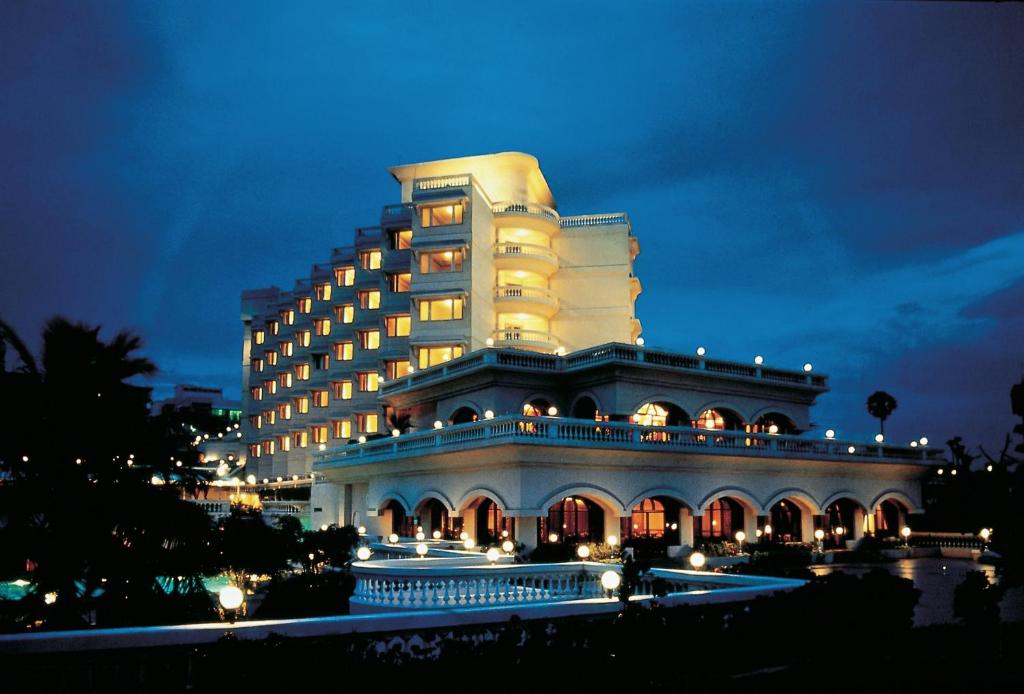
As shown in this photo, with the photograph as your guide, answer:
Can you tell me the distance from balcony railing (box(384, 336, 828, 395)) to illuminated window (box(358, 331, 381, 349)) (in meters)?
16.8

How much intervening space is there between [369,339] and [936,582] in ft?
134

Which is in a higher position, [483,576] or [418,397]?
[418,397]

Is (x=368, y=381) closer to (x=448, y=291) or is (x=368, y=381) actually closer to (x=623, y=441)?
(x=448, y=291)

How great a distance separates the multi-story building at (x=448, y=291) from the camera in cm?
4759

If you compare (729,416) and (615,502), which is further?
(729,416)

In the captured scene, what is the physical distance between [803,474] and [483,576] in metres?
23.3

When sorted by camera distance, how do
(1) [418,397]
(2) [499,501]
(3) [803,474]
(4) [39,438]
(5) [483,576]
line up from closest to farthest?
(4) [39,438], (5) [483,576], (2) [499,501], (3) [803,474], (1) [418,397]

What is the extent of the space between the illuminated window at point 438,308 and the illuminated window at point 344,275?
606 inches

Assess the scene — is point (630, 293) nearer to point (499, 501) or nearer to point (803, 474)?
point (803, 474)

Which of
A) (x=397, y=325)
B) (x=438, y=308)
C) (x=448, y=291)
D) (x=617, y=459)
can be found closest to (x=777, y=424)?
(x=617, y=459)

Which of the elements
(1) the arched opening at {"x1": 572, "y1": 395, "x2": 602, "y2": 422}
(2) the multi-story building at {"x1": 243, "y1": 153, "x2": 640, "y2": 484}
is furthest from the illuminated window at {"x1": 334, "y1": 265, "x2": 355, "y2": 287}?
(1) the arched opening at {"x1": 572, "y1": 395, "x2": 602, "y2": 422}

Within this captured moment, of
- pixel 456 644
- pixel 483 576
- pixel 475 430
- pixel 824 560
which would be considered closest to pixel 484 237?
pixel 475 430

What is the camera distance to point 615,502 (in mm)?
30578

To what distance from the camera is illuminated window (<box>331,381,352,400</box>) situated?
59688mm
